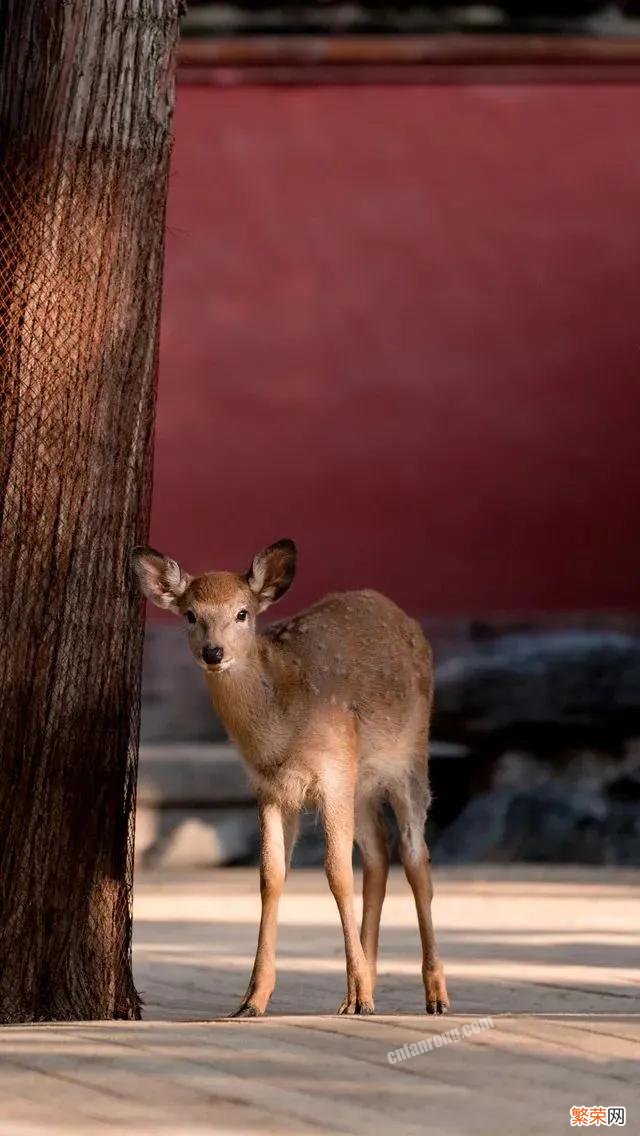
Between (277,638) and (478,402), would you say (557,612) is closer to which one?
(478,402)

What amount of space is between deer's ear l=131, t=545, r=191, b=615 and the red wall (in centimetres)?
681

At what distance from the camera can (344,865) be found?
759 centimetres

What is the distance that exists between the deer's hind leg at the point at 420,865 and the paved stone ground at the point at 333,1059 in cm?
12

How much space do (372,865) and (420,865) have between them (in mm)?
226

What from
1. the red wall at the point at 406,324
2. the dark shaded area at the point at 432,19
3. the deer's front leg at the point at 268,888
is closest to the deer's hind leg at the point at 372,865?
the deer's front leg at the point at 268,888

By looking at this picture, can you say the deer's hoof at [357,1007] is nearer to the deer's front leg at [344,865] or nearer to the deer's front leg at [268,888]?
the deer's front leg at [344,865]

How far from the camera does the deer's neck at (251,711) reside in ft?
24.7

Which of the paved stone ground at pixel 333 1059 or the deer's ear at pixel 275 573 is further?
the deer's ear at pixel 275 573

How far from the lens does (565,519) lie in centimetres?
1451

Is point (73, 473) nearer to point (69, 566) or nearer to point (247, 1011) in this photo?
point (69, 566)

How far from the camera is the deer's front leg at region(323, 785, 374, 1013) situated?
292 inches

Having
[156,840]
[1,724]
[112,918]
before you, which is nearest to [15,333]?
[1,724]

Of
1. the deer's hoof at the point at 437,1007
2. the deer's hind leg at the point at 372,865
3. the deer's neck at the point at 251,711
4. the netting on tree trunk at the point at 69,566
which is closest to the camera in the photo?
the netting on tree trunk at the point at 69,566

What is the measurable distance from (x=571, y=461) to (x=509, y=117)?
7.03 ft
